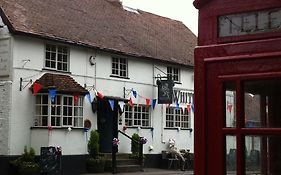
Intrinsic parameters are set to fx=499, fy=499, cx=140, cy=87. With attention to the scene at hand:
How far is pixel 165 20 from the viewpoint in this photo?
92.8ft

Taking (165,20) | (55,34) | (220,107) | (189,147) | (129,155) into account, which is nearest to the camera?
(220,107)

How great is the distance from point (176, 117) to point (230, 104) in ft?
69.4

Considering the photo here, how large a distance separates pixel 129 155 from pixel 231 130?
18.1 meters

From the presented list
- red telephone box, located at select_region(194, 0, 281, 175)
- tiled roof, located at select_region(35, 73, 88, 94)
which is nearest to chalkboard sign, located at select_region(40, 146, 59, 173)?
tiled roof, located at select_region(35, 73, 88, 94)

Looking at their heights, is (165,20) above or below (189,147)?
above

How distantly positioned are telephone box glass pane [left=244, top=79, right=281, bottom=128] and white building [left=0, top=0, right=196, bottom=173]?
14494 millimetres

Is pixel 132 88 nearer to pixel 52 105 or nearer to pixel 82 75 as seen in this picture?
pixel 82 75

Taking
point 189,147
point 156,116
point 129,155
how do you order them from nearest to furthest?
point 129,155
point 156,116
point 189,147

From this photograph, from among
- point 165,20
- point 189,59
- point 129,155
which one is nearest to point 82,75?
point 129,155

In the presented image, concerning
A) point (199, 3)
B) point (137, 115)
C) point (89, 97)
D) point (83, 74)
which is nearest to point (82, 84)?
point (83, 74)

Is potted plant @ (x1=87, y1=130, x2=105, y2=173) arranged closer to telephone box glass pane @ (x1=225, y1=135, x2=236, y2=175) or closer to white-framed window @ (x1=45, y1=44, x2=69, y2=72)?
white-framed window @ (x1=45, y1=44, x2=69, y2=72)

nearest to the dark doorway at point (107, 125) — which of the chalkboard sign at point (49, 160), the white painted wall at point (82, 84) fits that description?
the white painted wall at point (82, 84)

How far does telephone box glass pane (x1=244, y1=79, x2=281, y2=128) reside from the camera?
8.46 feet

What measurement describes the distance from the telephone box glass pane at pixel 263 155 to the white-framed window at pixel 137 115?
1853 cm
